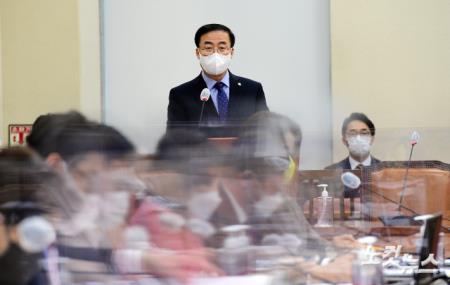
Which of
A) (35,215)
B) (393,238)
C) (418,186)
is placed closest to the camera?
(35,215)

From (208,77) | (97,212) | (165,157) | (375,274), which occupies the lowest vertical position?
(375,274)

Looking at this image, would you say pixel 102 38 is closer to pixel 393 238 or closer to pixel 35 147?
pixel 393 238

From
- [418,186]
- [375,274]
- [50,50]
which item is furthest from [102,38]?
[375,274]

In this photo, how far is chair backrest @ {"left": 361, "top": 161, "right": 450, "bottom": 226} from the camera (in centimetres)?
241

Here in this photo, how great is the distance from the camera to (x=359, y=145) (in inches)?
113

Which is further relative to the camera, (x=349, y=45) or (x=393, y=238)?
(x=349, y=45)

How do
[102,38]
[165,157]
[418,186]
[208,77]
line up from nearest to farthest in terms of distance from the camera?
[165,157] < [418,186] < [208,77] < [102,38]

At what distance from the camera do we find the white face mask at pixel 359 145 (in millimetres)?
2784

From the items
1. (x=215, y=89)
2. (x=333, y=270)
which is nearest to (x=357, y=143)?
(x=215, y=89)

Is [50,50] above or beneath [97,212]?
above

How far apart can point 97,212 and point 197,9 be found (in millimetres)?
3620

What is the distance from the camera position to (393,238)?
2.28 metres

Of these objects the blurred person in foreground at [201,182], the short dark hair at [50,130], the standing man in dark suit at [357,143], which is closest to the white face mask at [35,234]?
the short dark hair at [50,130]

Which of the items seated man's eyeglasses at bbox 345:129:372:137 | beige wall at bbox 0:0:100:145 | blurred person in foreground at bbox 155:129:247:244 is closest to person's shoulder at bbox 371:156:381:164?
seated man's eyeglasses at bbox 345:129:372:137
